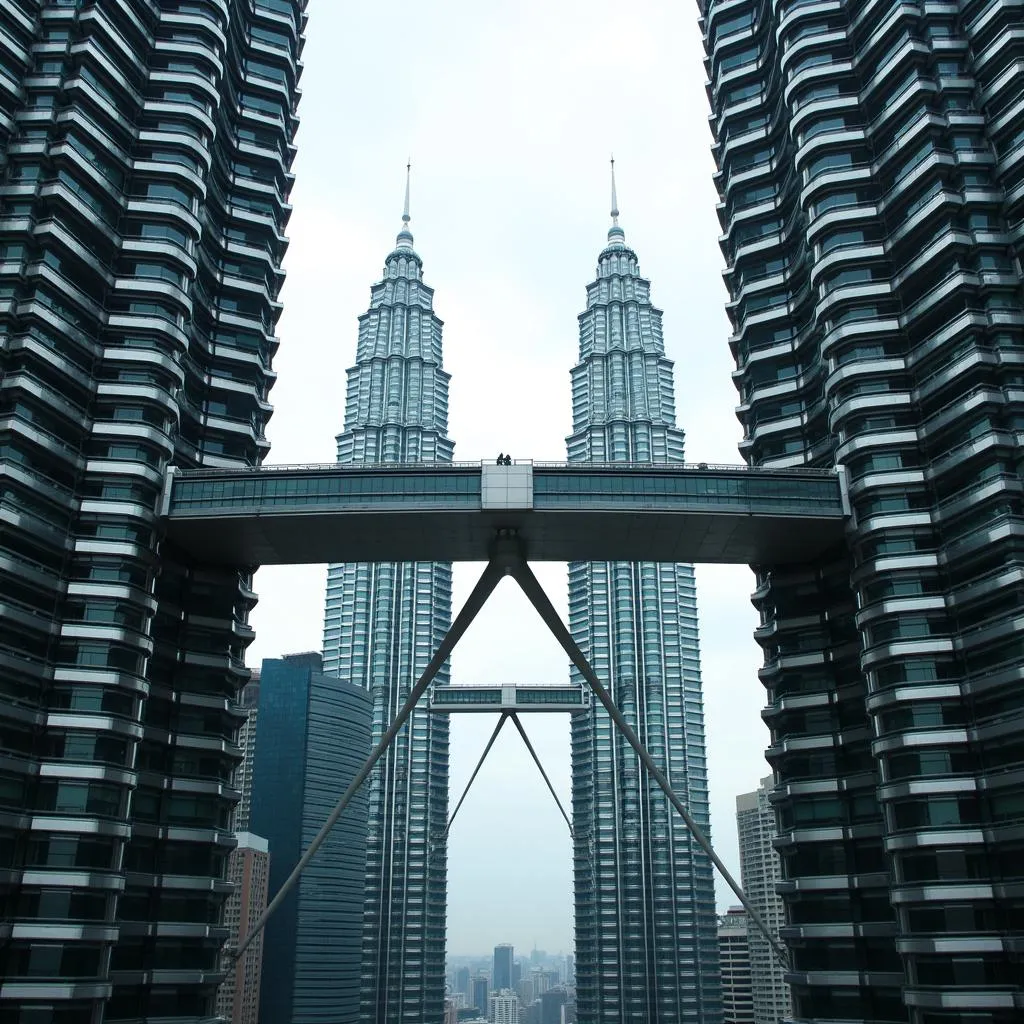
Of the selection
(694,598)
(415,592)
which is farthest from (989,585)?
(415,592)

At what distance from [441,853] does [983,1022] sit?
152 metres

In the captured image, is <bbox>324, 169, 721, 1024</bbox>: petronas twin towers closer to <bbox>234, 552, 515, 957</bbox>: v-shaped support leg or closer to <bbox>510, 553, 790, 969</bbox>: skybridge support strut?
<bbox>510, 553, 790, 969</bbox>: skybridge support strut

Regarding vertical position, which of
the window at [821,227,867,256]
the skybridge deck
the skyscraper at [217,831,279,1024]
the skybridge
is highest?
the window at [821,227,867,256]

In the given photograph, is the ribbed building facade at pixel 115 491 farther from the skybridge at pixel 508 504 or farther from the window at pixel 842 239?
the window at pixel 842 239

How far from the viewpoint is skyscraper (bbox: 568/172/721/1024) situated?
165500 mm

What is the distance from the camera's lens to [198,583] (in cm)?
7319

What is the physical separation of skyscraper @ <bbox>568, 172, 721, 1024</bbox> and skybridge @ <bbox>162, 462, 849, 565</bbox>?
8925 centimetres

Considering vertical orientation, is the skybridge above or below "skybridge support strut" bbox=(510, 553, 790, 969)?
above

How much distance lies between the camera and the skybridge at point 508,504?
67562 millimetres

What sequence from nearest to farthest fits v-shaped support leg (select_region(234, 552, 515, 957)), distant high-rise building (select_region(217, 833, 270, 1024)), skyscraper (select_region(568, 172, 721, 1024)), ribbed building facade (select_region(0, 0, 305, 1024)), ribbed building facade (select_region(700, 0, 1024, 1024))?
ribbed building facade (select_region(700, 0, 1024, 1024))
ribbed building facade (select_region(0, 0, 305, 1024))
v-shaped support leg (select_region(234, 552, 515, 957))
skyscraper (select_region(568, 172, 721, 1024))
distant high-rise building (select_region(217, 833, 270, 1024))

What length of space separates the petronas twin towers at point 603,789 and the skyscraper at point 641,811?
0.23 meters

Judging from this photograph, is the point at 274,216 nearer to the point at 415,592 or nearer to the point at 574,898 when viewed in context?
the point at 415,592

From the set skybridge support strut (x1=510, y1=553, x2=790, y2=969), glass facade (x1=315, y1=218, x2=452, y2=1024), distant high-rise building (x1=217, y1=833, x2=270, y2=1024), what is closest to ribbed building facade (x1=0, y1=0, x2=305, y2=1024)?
skybridge support strut (x1=510, y1=553, x2=790, y2=969)

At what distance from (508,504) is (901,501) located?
24727 millimetres
